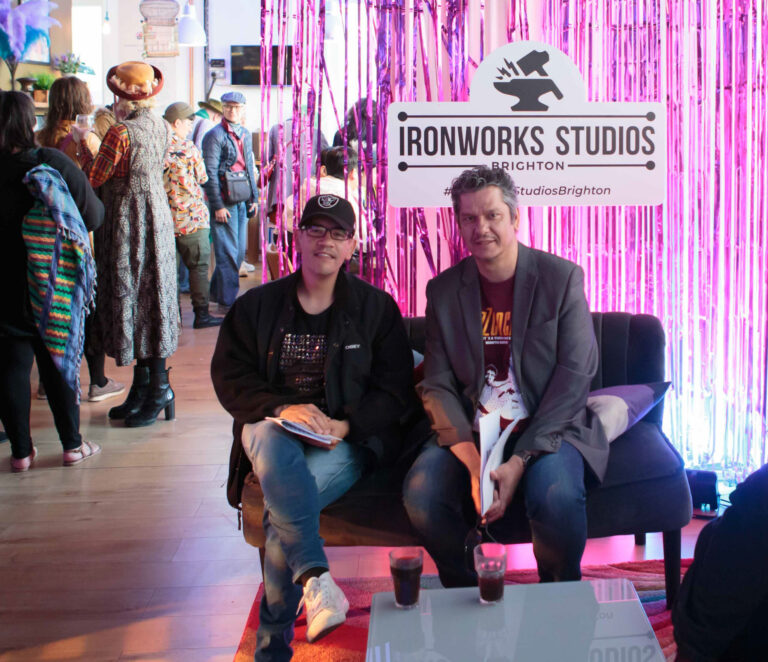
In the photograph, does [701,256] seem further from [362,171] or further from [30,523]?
[30,523]

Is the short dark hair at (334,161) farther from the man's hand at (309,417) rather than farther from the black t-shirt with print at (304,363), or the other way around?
the man's hand at (309,417)

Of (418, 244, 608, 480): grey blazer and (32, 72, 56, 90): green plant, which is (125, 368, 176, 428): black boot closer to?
(418, 244, 608, 480): grey blazer

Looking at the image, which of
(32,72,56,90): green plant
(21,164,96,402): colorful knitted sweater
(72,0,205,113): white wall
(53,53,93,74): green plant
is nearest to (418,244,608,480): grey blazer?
(21,164,96,402): colorful knitted sweater

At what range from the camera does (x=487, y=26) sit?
9.64 feet

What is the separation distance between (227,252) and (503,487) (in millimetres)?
4950

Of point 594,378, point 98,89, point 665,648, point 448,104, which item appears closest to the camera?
point 665,648

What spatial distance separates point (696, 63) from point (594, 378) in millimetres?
1173

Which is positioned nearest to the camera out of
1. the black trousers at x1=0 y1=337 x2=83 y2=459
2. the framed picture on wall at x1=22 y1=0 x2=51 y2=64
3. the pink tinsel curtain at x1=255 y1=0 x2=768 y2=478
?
the pink tinsel curtain at x1=255 y1=0 x2=768 y2=478

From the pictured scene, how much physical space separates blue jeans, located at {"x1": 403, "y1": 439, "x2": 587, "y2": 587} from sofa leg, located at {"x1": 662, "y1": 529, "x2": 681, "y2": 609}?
31cm

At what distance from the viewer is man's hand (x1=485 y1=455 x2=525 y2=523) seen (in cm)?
207

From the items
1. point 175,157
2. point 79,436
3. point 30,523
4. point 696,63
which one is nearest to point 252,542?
point 30,523

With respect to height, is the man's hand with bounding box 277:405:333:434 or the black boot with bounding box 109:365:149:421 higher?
the man's hand with bounding box 277:405:333:434

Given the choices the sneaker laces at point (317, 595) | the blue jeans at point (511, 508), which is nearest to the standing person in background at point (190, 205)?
the blue jeans at point (511, 508)

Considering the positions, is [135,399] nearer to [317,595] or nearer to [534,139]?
[534,139]
